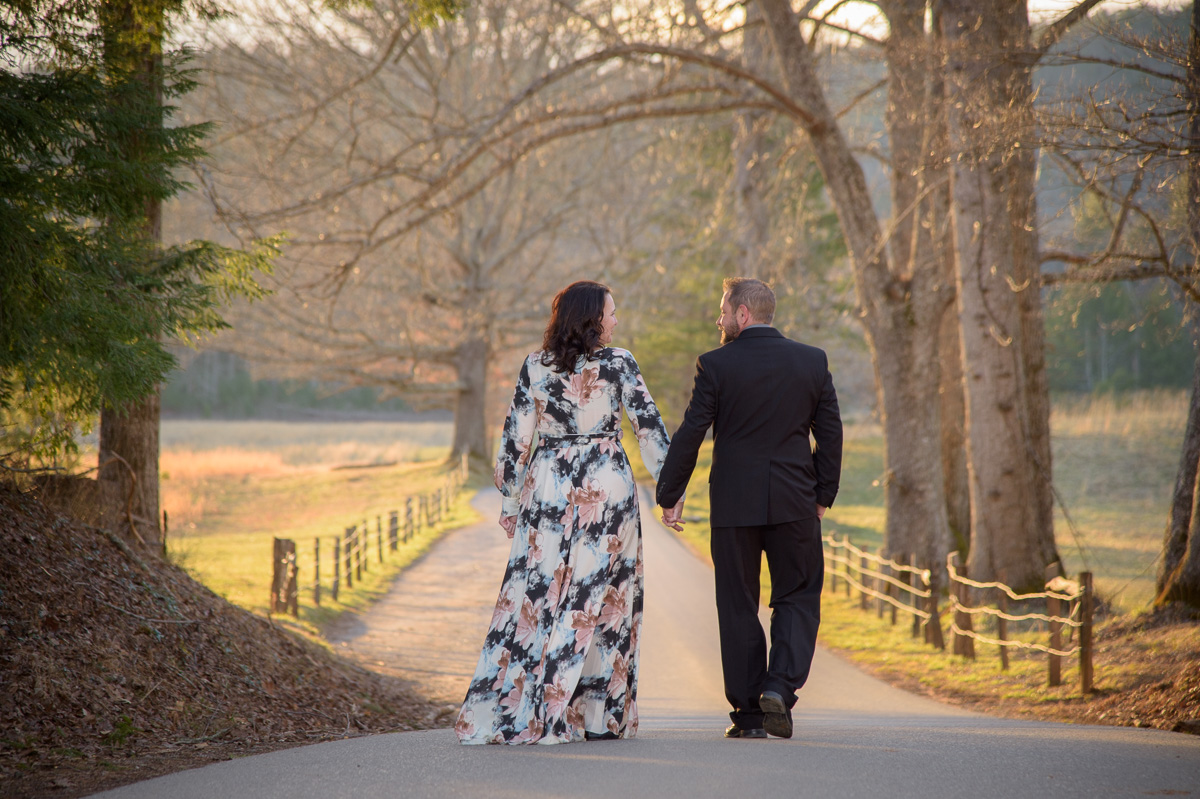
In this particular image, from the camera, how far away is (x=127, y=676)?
510 cm

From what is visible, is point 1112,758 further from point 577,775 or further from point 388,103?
point 388,103

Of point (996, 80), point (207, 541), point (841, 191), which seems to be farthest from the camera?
point (207, 541)

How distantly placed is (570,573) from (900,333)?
8.50 metres

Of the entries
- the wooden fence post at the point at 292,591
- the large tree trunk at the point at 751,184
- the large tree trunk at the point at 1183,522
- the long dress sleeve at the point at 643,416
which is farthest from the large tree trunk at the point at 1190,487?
the wooden fence post at the point at 292,591

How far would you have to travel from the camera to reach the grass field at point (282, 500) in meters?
13.4

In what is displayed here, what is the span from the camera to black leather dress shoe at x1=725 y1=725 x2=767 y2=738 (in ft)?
14.7

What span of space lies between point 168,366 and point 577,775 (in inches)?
146

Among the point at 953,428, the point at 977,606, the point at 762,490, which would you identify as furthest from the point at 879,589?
the point at 762,490

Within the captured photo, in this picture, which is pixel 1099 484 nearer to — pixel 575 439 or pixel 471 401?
pixel 471 401

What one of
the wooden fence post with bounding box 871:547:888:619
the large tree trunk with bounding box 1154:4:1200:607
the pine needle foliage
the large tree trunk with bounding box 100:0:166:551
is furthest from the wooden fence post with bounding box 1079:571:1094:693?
the large tree trunk with bounding box 100:0:166:551

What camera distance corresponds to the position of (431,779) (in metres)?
3.74

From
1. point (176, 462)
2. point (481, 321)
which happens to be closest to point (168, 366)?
point (481, 321)

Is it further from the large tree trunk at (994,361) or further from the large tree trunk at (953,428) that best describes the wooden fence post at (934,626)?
the large tree trunk at (953,428)

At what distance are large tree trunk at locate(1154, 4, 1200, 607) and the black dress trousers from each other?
3594 millimetres
